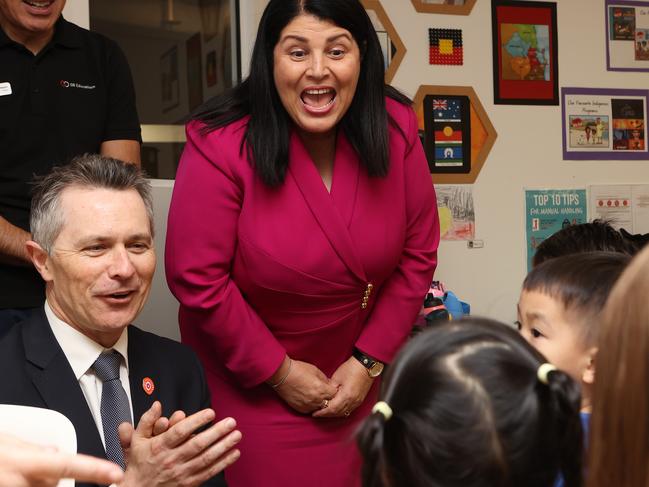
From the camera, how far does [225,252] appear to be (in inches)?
84.6

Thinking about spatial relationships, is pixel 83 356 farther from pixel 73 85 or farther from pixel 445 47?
pixel 445 47

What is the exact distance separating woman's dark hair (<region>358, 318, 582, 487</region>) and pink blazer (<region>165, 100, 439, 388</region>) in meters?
0.98

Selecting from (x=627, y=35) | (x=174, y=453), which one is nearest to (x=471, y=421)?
(x=174, y=453)

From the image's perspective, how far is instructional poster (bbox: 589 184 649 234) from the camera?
12.6 feet

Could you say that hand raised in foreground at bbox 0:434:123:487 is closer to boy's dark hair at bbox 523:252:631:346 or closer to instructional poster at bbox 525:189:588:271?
boy's dark hair at bbox 523:252:631:346

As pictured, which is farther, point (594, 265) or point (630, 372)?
point (594, 265)

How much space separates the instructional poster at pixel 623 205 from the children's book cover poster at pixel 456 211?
0.58m

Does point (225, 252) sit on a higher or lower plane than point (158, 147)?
lower

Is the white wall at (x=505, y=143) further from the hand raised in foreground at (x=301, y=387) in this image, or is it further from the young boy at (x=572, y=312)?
the young boy at (x=572, y=312)

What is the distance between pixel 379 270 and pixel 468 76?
1.59m

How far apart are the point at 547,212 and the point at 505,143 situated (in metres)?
0.34

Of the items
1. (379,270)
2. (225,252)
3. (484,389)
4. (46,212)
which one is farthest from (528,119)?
(484,389)

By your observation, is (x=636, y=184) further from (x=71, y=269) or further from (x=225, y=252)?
(x=71, y=269)

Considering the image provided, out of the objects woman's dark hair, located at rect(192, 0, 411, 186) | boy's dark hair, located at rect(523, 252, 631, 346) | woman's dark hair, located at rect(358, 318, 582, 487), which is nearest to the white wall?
woman's dark hair, located at rect(192, 0, 411, 186)
